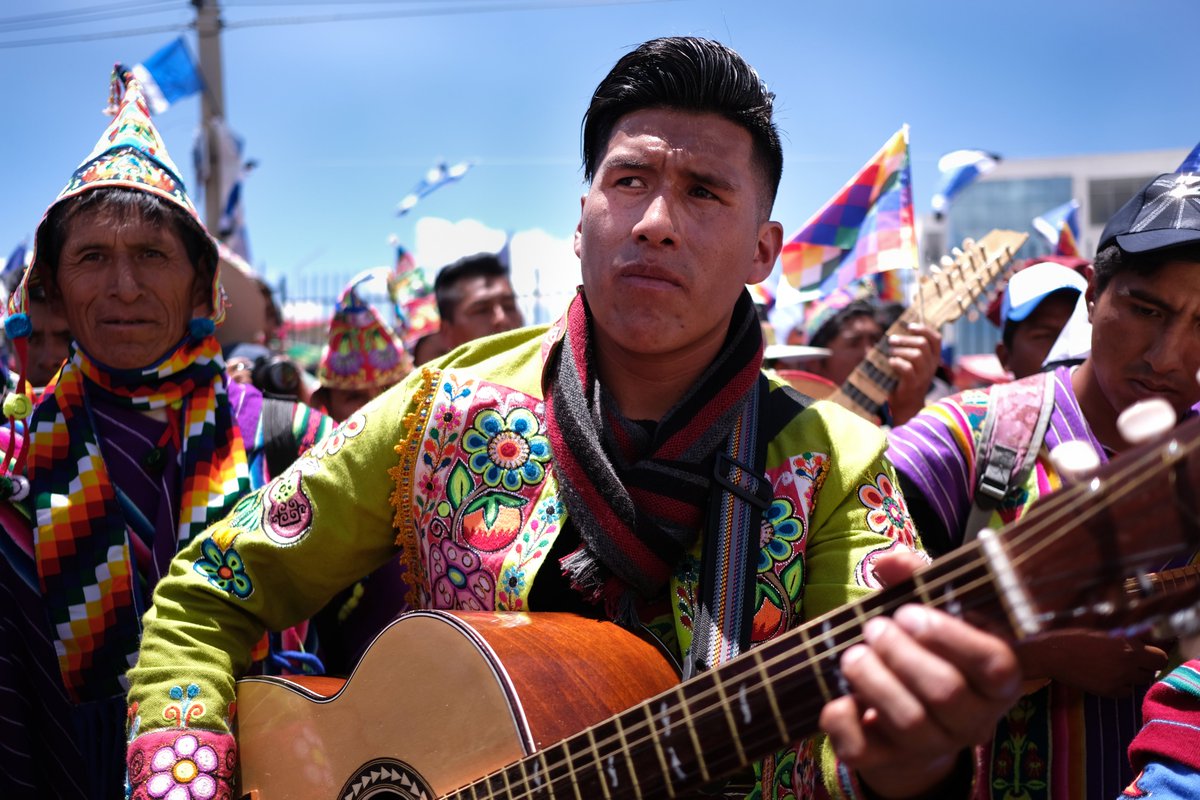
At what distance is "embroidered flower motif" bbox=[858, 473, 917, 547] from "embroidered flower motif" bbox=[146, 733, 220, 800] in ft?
4.84

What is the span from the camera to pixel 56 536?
8.36 ft

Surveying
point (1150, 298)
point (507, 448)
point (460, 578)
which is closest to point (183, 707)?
point (460, 578)

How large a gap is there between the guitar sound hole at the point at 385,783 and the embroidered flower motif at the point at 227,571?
1.70 feet

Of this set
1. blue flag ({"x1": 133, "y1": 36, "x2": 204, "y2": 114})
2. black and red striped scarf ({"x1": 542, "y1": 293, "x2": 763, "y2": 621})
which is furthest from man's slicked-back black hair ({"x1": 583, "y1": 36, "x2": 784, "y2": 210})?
blue flag ({"x1": 133, "y1": 36, "x2": 204, "y2": 114})

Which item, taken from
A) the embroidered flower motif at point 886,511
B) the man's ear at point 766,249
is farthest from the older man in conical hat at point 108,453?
the embroidered flower motif at point 886,511

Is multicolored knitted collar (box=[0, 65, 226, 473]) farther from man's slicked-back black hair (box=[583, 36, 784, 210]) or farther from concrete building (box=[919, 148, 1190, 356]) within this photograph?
concrete building (box=[919, 148, 1190, 356])

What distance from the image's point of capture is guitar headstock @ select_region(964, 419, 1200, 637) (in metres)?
1.14

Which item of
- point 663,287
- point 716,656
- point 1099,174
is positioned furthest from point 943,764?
point 1099,174

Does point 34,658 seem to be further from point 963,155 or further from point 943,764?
point 963,155

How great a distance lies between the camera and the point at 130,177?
274 centimetres

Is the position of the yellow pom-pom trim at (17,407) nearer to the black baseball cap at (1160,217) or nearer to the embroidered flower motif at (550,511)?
the embroidered flower motif at (550,511)

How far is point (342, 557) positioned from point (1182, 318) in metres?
2.09

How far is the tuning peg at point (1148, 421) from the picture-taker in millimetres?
1112

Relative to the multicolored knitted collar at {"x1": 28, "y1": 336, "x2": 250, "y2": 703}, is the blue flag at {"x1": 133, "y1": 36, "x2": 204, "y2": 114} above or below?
above
